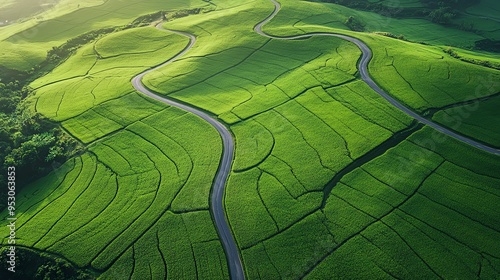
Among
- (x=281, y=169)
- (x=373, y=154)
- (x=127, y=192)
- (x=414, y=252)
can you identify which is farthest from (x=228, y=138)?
(x=414, y=252)

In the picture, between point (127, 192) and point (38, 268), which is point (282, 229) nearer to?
point (127, 192)

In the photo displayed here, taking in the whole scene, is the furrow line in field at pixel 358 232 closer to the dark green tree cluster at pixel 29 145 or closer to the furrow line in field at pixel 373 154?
the furrow line in field at pixel 373 154

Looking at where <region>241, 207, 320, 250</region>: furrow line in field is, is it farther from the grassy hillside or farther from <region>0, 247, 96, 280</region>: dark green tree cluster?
the grassy hillside

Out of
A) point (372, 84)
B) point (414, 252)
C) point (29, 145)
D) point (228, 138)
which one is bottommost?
point (414, 252)

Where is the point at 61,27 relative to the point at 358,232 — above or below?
above

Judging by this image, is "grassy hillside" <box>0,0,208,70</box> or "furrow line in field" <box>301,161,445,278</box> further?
"grassy hillside" <box>0,0,208,70</box>

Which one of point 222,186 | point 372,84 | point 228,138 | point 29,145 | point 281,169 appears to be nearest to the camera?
point 222,186

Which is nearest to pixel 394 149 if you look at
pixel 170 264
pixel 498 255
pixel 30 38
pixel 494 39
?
pixel 498 255

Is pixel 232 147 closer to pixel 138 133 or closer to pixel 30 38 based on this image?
pixel 138 133

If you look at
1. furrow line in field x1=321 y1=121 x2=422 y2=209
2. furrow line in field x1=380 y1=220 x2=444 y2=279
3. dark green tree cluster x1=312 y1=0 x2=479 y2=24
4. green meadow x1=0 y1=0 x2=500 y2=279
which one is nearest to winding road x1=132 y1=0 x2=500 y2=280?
green meadow x1=0 y1=0 x2=500 y2=279
